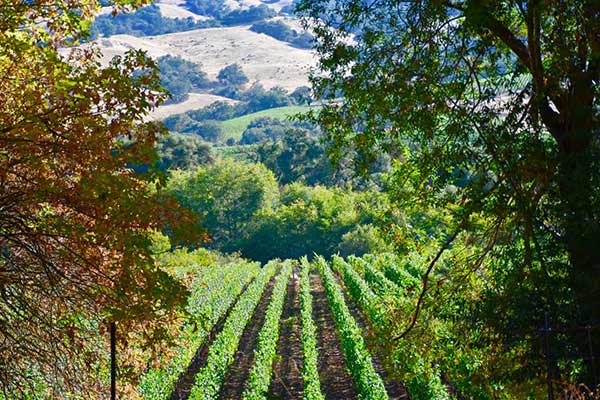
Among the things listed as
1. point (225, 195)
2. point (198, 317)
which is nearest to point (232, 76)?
point (225, 195)

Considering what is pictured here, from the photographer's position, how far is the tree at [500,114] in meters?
6.70

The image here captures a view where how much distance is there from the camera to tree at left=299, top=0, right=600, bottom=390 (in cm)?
670

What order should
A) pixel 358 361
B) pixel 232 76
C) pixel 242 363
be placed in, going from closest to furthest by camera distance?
pixel 358 361, pixel 242 363, pixel 232 76

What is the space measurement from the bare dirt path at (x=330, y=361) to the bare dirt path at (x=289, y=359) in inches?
25.2

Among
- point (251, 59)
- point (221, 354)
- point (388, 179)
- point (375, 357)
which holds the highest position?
point (388, 179)

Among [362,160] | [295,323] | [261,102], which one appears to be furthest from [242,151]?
[362,160]

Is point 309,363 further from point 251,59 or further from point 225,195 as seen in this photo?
point 251,59

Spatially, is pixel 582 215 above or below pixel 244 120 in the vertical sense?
above

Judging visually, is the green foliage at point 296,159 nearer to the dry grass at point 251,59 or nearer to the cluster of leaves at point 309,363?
the cluster of leaves at point 309,363

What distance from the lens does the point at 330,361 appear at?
19953mm

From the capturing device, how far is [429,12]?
7.67m

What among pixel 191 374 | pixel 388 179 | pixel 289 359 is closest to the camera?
pixel 388 179

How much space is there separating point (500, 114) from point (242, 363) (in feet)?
45.7

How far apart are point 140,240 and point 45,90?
225cm
